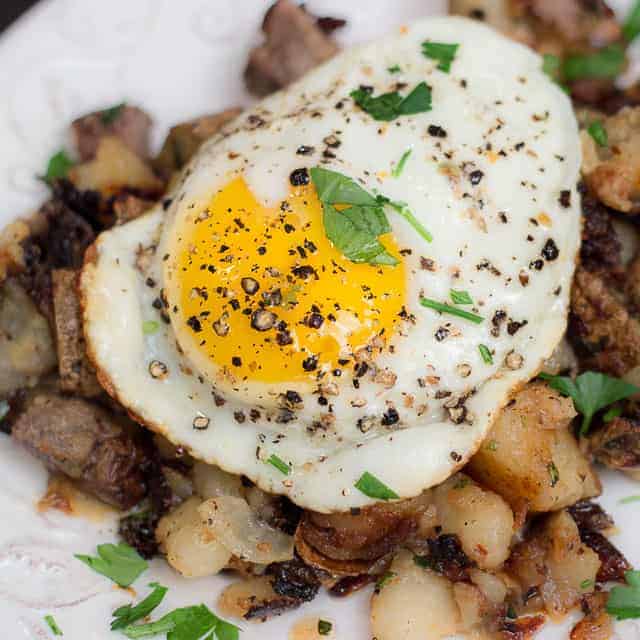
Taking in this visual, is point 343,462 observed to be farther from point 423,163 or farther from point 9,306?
point 9,306

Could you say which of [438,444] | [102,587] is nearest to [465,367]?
[438,444]

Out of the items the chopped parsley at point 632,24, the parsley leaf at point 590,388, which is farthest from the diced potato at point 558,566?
the chopped parsley at point 632,24

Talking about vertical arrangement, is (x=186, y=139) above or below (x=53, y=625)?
above

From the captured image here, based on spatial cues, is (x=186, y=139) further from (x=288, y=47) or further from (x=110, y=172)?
(x=288, y=47)

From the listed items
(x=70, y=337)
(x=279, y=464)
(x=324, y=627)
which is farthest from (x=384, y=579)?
(x=70, y=337)

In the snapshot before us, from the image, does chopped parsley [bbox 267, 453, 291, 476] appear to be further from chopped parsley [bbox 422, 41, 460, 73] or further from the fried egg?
chopped parsley [bbox 422, 41, 460, 73]

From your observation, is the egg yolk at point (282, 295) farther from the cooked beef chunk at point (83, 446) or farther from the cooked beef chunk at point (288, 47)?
the cooked beef chunk at point (288, 47)
